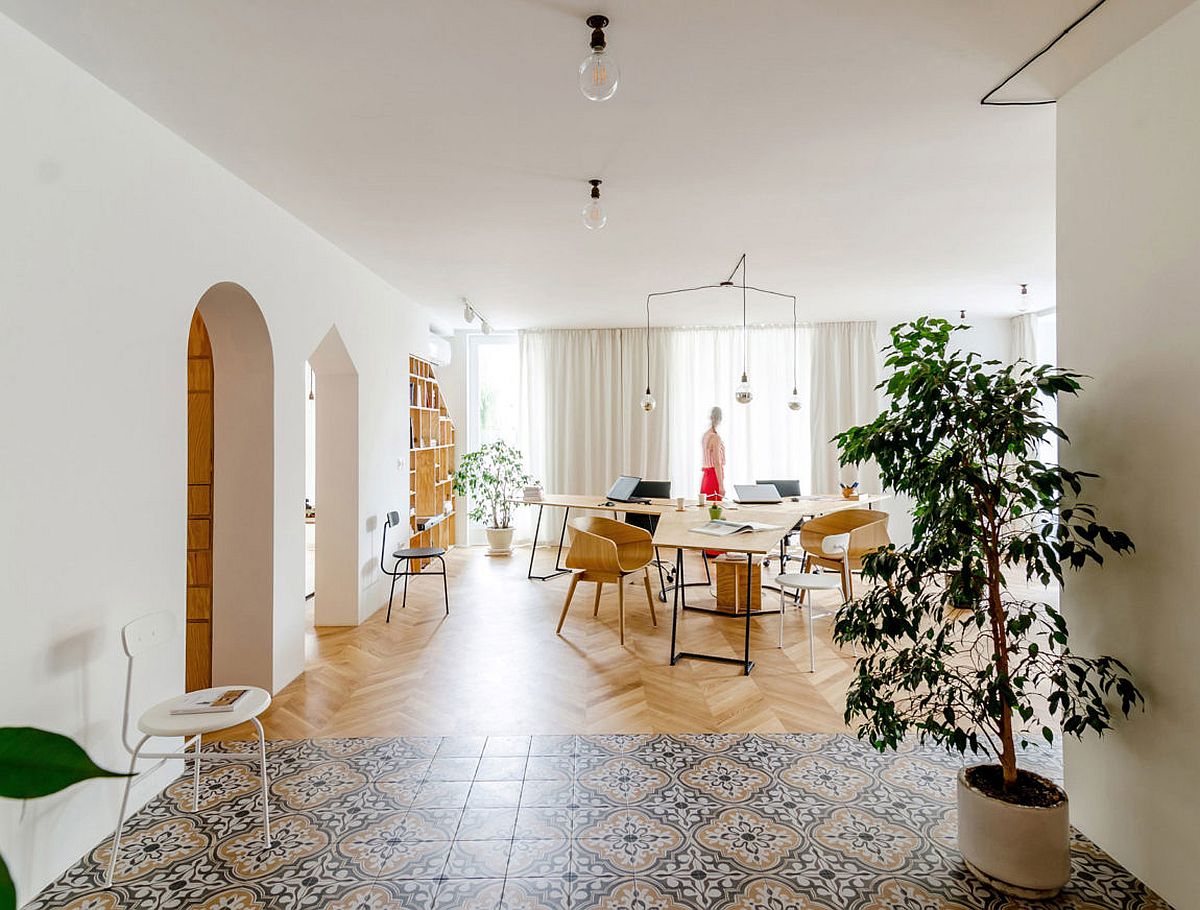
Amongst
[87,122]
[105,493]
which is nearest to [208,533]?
[105,493]

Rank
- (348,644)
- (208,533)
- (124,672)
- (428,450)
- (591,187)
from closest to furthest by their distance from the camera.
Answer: (124,672) → (591,187) → (208,533) → (348,644) → (428,450)

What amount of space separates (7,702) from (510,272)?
13.9 ft

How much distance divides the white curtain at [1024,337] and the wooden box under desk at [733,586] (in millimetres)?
4568

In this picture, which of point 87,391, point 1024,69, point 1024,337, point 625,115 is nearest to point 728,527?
point 625,115

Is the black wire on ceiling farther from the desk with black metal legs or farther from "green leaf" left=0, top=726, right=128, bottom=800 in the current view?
the desk with black metal legs

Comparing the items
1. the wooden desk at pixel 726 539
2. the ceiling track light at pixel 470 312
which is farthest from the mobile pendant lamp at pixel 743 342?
the ceiling track light at pixel 470 312

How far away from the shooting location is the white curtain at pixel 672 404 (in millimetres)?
8258

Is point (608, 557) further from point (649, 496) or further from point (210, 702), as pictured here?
point (210, 702)

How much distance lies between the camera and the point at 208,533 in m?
3.89

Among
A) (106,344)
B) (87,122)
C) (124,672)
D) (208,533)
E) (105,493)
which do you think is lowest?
(124,672)

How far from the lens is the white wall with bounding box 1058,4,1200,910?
1974 mm

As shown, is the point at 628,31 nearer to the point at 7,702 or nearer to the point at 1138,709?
the point at 1138,709

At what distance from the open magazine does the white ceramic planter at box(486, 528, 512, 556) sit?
142 inches

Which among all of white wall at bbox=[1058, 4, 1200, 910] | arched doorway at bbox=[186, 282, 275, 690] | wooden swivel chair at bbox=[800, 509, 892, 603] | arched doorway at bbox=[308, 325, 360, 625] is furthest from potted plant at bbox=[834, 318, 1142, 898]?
arched doorway at bbox=[308, 325, 360, 625]
